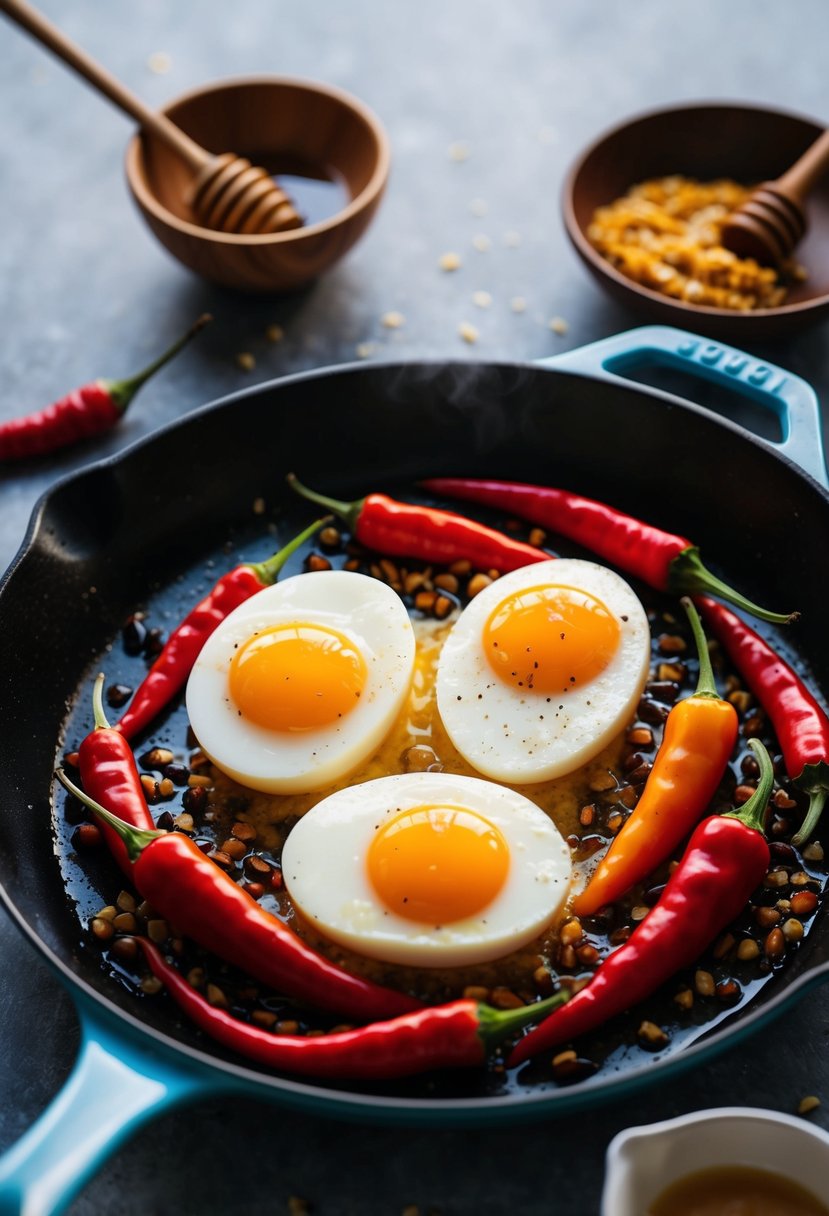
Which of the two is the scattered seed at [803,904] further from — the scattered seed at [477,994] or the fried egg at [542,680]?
the scattered seed at [477,994]

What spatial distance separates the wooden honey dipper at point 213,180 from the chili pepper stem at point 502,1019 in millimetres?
2616

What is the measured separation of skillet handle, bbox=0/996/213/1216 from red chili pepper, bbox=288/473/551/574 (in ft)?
4.87

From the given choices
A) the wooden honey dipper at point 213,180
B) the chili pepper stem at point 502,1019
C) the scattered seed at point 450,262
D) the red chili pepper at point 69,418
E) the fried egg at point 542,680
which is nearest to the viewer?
the chili pepper stem at point 502,1019

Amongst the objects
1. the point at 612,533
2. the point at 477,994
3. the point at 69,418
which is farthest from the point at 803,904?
the point at 69,418

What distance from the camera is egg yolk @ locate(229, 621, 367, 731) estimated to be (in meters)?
2.57

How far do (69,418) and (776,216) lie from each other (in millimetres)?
2339

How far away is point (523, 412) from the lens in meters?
3.21

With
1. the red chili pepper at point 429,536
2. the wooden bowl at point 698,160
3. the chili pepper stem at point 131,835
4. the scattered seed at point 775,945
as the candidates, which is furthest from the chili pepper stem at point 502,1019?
the wooden bowl at point 698,160

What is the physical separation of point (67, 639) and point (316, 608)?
669mm

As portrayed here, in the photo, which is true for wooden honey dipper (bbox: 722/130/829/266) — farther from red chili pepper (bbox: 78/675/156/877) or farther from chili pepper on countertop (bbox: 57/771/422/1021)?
chili pepper on countertop (bbox: 57/771/422/1021)

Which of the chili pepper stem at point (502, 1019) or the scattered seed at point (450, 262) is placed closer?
the chili pepper stem at point (502, 1019)

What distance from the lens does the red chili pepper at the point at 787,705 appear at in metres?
2.51

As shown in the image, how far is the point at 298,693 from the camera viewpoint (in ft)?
8.43

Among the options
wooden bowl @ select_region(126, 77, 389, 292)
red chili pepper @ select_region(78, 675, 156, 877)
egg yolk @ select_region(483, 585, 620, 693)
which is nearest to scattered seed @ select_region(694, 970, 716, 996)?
egg yolk @ select_region(483, 585, 620, 693)
